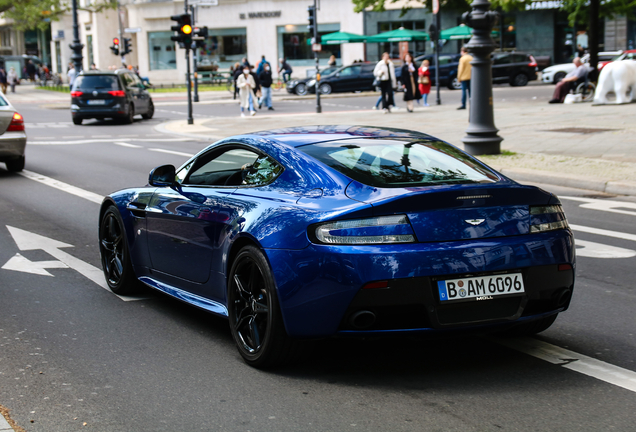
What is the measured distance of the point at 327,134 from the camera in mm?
5211

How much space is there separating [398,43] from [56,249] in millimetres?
49399

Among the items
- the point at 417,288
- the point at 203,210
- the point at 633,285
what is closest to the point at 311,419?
the point at 417,288

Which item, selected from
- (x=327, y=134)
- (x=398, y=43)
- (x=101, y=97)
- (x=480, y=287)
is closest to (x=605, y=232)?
(x=327, y=134)

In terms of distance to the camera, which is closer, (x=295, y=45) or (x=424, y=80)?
(x=424, y=80)

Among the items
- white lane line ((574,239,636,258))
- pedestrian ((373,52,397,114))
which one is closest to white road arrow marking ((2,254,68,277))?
white lane line ((574,239,636,258))

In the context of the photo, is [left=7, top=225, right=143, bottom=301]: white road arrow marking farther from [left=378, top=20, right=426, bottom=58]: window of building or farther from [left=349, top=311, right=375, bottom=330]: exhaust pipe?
[left=378, top=20, right=426, bottom=58]: window of building

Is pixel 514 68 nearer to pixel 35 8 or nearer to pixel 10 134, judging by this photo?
pixel 35 8

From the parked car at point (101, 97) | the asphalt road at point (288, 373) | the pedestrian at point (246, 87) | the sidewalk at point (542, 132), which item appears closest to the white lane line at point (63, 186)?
the asphalt road at point (288, 373)

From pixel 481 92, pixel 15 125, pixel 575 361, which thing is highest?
pixel 481 92

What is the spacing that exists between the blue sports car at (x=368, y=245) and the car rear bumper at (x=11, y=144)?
1016cm

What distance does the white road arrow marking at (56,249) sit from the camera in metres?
6.91

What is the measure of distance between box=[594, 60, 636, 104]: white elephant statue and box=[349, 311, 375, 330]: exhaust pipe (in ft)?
75.1

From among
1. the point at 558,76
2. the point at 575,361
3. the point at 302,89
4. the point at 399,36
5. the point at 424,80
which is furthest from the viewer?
the point at 399,36

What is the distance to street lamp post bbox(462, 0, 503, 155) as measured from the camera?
1456 cm
